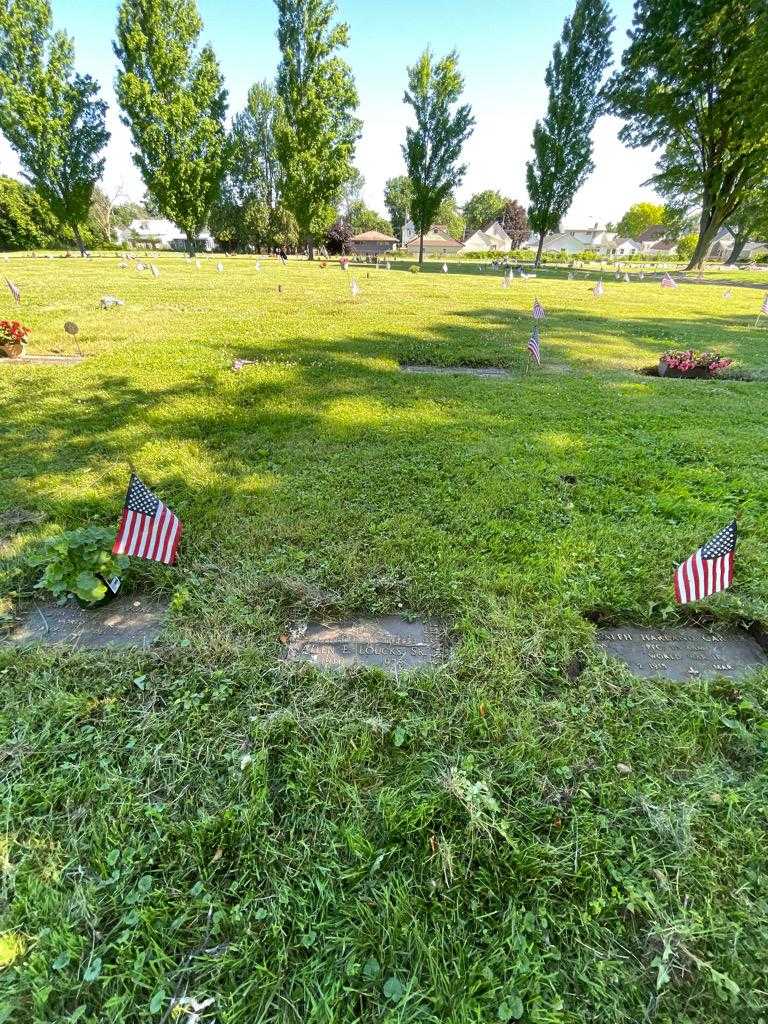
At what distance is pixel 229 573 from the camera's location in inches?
105

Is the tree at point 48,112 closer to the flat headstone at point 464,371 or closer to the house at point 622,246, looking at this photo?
the flat headstone at point 464,371

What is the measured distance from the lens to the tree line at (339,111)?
72.7ft

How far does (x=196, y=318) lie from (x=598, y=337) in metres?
8.56

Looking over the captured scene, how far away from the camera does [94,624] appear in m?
2.39

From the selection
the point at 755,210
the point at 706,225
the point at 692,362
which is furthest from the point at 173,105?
the point at 755,210

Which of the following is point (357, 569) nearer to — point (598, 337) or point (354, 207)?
point (598, 337)

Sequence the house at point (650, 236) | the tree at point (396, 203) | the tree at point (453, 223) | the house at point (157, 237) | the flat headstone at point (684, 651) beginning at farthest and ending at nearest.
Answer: the house at point (650, 236), the tree at point (453, 223), the tree at point (396, 203), the house at point (157, 237), the flat headstone at point (684, 651)

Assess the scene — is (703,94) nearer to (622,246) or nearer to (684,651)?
(684,651)

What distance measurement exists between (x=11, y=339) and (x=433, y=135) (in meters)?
30.4

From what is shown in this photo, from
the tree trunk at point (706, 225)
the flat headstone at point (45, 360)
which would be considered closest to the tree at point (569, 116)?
the tree trunk at point (706, 225)

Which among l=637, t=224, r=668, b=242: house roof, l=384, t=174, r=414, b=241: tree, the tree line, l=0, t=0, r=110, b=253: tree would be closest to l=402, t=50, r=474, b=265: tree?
the tree line

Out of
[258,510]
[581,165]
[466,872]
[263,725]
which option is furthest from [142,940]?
[581,165]

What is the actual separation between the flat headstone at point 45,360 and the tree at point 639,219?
107 metres

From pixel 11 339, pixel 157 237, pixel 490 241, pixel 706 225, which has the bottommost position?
pixel 11 339
